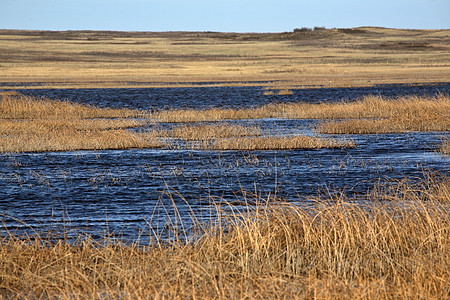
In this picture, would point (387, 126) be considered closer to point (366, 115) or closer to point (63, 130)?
point (366, 115)

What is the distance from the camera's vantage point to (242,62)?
116 m

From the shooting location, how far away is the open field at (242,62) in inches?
3253

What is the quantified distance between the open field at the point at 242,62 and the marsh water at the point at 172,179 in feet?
129

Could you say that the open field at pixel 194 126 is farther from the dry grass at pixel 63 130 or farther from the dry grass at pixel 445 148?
the dry grass at pixel 445 148

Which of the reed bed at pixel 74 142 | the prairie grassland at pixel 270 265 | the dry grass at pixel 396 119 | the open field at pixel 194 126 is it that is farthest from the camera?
the dry grass at pixel 396 119

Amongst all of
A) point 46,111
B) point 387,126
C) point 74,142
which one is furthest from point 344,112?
point 74,142

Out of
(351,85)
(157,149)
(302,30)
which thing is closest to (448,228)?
(157,149)

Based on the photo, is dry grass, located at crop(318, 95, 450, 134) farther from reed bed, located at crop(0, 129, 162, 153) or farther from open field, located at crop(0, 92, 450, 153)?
reed bed, located at crop(0, 129, 162, 153)

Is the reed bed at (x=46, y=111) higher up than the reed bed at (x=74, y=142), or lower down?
higher up

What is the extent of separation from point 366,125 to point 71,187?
56.6 feet

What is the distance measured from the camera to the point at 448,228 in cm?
979

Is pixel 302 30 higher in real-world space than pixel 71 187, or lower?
higher

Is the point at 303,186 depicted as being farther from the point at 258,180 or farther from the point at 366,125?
the point at 366,125

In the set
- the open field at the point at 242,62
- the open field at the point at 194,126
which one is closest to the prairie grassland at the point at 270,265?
the open field at the point at 194,126
